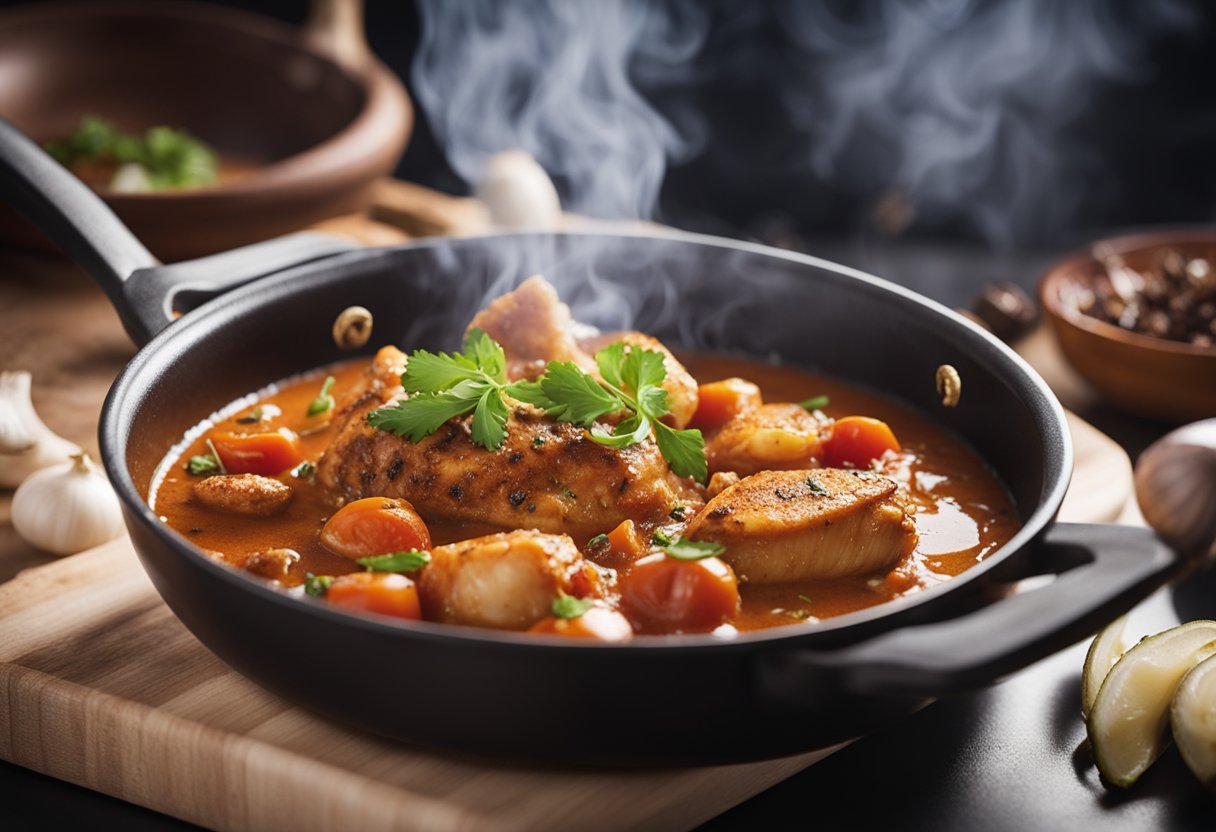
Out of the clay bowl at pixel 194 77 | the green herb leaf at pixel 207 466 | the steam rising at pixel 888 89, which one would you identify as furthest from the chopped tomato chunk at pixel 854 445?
the steam rising at pixel 888 89

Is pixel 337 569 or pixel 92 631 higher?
pixel 337 569

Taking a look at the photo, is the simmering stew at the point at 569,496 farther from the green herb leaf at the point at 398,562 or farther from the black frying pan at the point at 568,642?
the black frying pan at the point at 568,642

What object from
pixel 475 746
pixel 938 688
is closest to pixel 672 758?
pixel 475 746

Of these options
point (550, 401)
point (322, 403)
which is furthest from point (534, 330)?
point (322, 403)

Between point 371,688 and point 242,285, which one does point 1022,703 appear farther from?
point 242,285

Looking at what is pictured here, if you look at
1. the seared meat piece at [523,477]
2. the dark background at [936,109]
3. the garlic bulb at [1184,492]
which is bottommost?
the dark background at [936,109]

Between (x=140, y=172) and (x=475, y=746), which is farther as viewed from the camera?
(x=140, y=172)
